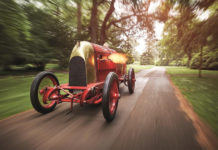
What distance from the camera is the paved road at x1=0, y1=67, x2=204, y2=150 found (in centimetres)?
167

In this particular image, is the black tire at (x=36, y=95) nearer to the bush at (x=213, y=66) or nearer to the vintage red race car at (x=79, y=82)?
the vintage red race car at (x=79, y=82)

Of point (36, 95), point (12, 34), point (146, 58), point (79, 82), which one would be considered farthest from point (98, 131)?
point (146, 58)

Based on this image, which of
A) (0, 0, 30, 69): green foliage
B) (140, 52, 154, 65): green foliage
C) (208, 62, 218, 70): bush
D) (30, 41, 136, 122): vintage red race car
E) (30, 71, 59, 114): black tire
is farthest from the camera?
(140, 52, 154, 65): green foliage

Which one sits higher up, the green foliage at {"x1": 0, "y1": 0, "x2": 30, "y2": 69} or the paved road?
the green foliage at {"x1": 0, "y1": 0, "x2": 30, "y2": 69}

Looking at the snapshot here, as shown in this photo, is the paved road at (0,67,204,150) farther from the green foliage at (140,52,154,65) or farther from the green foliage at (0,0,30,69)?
the green foliage at (140,52,154,65)

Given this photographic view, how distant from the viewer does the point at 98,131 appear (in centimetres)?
201

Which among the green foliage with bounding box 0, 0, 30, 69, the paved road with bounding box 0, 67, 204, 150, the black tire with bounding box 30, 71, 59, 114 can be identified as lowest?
the paved road with bounding box 0, 67, 204, 150

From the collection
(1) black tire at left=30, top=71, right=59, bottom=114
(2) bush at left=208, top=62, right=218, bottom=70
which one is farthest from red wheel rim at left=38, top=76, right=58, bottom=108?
(2) bush at left=208, top=62, right=218, bottom=70

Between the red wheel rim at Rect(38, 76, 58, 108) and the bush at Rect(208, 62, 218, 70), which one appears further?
the bush at Rect(208, 62, 218, 70)

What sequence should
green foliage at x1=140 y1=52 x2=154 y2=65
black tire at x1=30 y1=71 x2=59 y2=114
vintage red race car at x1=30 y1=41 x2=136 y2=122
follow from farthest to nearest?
green foliage at x1=140 y1=52 x2=154 y2=65
vintage red race car at x1=30 y1=41 x2=136 y2=122
black tire at x1=30 y1=71 x2=59 y2=114

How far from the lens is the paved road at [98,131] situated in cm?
167

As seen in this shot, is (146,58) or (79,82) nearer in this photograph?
(79,82)

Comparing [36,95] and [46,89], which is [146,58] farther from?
[36,95]

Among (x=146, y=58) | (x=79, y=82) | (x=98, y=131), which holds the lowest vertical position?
(x=98, y=131)
